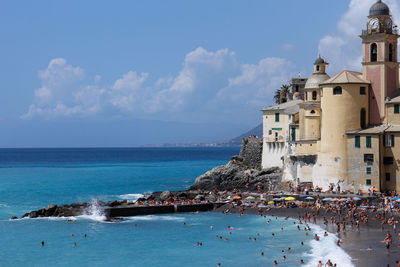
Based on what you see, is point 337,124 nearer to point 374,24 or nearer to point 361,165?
point 361,165

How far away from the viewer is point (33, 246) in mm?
49875

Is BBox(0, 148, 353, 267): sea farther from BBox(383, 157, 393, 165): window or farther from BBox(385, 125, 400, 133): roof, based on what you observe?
BBox(385, 125, 400, 133): roof

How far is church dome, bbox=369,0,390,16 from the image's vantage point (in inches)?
2500

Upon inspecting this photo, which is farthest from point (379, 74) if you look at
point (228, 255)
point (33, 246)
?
point (33, 246)

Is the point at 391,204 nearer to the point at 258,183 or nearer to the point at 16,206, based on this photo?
the point at 258,183

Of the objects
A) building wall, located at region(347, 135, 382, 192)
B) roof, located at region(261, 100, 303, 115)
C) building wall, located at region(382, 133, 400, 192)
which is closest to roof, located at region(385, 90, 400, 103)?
building wall, located at region(382, 133, 400, 192)

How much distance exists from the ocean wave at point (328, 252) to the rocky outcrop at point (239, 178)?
28675mm

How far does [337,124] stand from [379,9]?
13357 mm

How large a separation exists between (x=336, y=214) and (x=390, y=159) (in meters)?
9.75

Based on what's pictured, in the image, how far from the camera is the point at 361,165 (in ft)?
203

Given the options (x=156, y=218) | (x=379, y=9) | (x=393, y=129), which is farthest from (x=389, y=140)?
(x=156, y=218)

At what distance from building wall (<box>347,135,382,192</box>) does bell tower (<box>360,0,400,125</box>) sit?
324cm

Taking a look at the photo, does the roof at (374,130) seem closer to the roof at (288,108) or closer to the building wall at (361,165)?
the building wall at (361,165)

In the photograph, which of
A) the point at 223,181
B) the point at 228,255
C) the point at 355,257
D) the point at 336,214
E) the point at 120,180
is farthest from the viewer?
the point at 120,180
